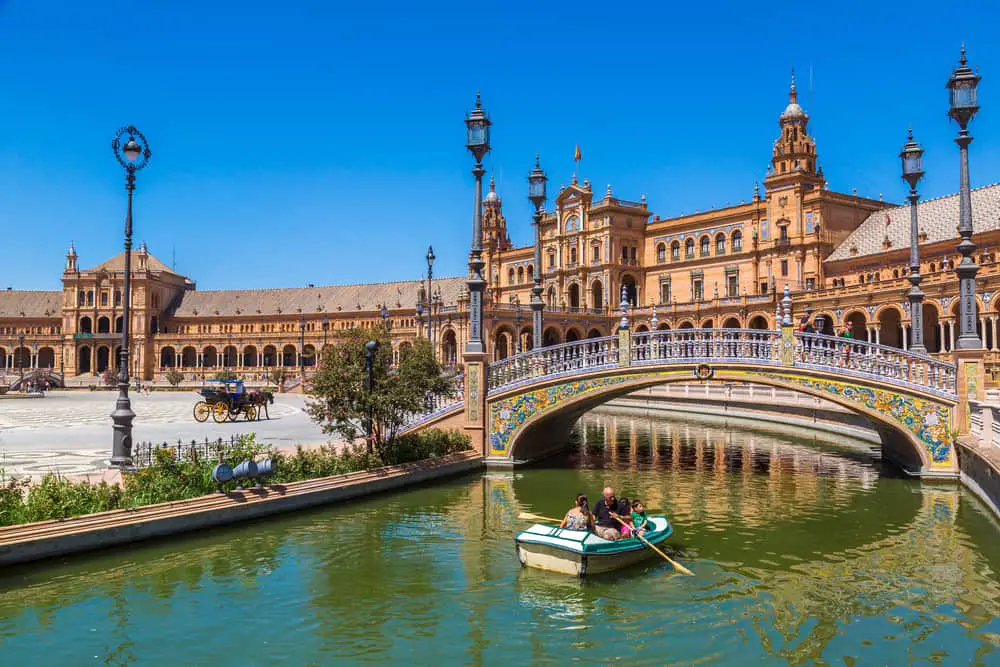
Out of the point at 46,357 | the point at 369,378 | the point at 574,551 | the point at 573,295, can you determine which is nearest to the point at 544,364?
the point at 369,378

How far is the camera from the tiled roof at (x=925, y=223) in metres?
58.9

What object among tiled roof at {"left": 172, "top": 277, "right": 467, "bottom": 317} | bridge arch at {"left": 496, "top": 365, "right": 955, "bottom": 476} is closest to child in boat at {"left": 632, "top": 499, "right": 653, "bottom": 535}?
bridge arch at {"left": 496, "top": 365, "right": 955, "bottom": 476}

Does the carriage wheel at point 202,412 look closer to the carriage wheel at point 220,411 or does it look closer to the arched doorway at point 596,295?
the carriage wheel at point 220,411

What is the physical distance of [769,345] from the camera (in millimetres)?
22203

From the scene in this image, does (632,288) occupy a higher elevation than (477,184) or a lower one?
higher

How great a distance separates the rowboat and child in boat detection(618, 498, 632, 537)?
5.1 inches

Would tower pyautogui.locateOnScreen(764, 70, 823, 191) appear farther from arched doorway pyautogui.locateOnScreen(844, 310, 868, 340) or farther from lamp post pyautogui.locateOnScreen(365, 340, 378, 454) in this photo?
lamp post pyautogui.locateOnScreen(365, 340, 378, 454)

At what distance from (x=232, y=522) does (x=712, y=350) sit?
44.7 ft

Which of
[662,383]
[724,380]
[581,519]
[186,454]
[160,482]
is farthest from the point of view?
[724,380]

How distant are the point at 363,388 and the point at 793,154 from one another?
60.2 m

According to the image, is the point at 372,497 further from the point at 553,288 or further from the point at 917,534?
the point at 553,288

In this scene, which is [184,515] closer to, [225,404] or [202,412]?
[225,404]

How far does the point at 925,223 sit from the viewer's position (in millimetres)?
63969

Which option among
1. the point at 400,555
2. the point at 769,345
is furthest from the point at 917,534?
the point at 400,555
